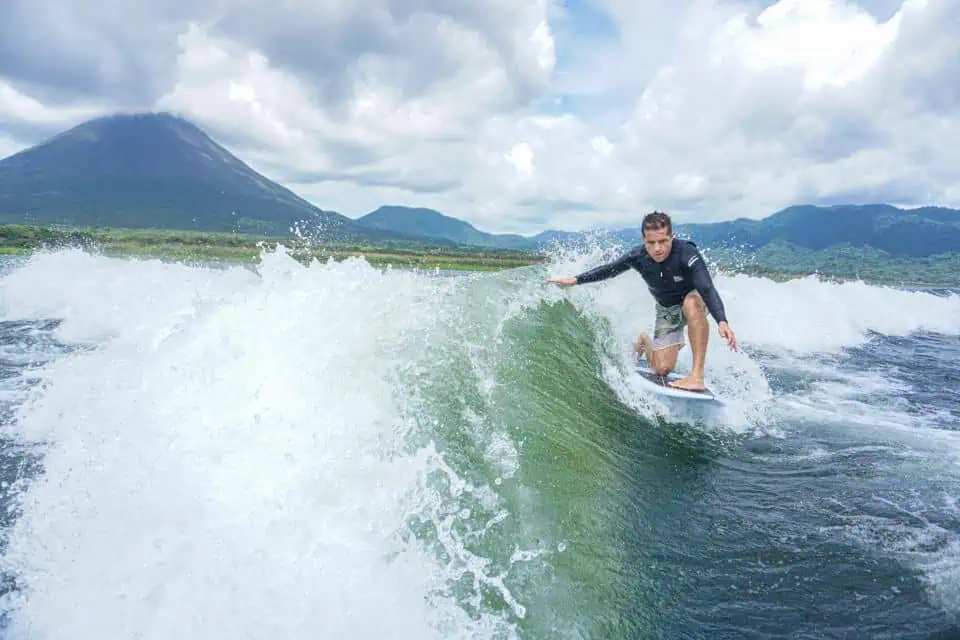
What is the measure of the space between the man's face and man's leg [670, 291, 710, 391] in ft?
2.60

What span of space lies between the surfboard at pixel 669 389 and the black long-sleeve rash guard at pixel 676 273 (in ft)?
3.68

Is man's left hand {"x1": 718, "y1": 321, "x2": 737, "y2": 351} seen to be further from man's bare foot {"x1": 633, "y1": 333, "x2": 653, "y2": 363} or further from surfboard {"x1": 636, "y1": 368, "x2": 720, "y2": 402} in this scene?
man's bare foot {"x1": 633, "y1": 333, "x2": 653, "y2": 363}

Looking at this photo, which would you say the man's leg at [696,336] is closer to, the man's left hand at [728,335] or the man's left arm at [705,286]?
the man's left arm at [705,286]

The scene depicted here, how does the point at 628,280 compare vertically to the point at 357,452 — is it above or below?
above

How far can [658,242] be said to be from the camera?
26.1 feet

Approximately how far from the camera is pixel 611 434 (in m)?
7.24

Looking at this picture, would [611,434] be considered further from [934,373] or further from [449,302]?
[934,373]

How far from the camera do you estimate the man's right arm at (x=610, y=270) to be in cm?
873

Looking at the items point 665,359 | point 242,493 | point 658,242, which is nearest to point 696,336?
point 665,359

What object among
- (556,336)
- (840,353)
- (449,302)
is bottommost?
(840,353)

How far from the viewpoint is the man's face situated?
25.9 ft

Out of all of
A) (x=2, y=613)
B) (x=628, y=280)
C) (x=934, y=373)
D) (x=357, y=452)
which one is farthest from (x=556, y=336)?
(x=934, y=373)

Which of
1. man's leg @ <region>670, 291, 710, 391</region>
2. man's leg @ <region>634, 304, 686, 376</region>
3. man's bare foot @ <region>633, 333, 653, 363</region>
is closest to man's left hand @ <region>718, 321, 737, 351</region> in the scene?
man's leg @ <region>670, 291, 710, 391</region>

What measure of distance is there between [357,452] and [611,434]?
12.3 feet
